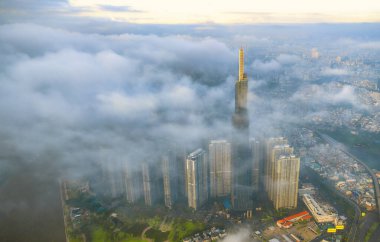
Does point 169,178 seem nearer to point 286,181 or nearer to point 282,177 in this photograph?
point 282,177

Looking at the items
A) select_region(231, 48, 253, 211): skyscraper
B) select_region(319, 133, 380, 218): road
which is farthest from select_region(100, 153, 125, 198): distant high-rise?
select_region(319, 133, 380, 218): road

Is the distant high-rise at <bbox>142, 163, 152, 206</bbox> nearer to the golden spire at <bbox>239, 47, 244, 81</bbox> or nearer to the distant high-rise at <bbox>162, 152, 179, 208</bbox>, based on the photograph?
the distant high-rise at <bbox>162, 152, 179, 208</bbox>

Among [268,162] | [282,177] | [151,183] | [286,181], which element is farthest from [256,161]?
[151,183]

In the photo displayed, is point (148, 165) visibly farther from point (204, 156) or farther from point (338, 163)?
point (338, 163)

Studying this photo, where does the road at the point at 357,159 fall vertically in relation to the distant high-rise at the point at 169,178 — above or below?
below

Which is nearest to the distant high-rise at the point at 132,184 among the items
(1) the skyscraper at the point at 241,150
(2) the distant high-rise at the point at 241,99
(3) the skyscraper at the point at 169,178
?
(3) the skyscraper at the point at 169,178

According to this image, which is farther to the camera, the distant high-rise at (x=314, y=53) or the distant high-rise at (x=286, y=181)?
the distant high-rise at (x=314, y=53)

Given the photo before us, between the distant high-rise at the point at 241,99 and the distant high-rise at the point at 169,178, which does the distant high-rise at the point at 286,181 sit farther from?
the distant high-rise at the point at 169,178
